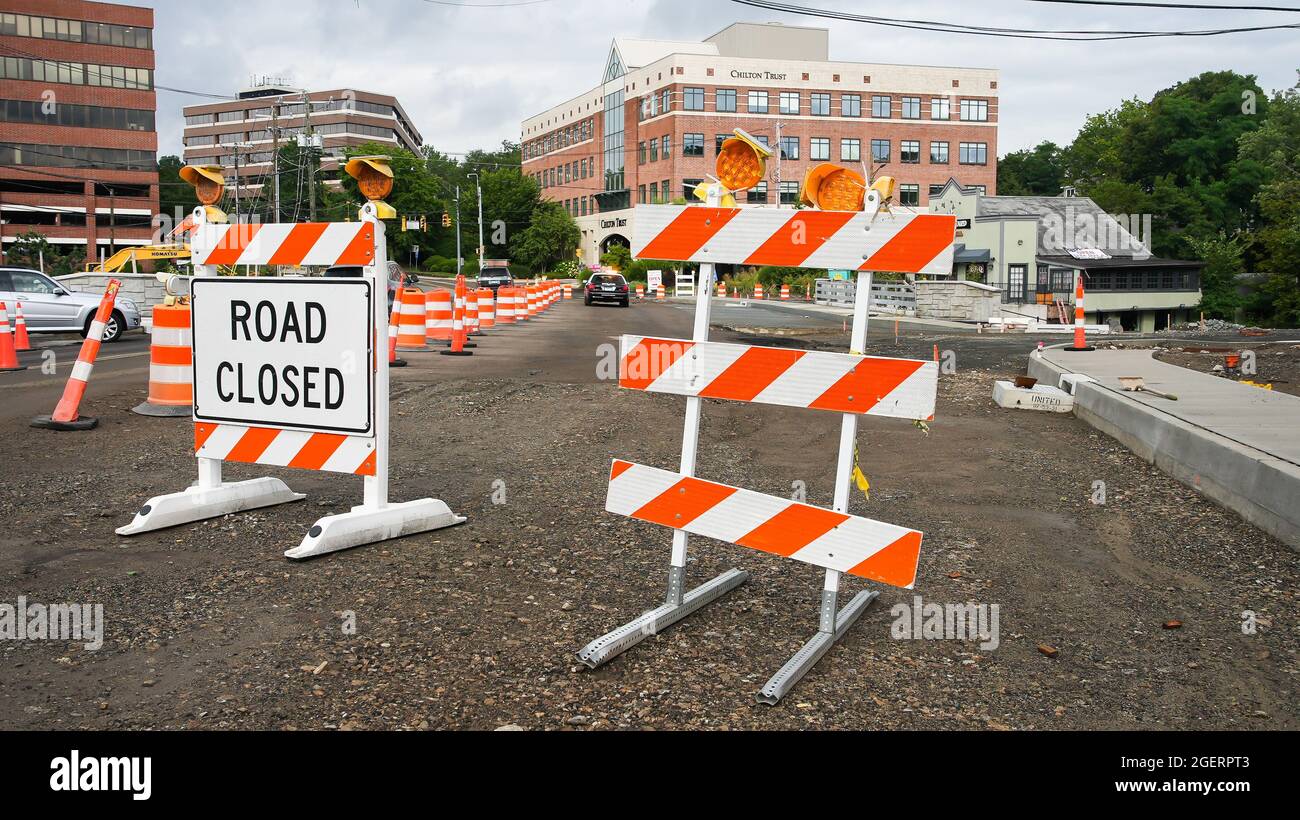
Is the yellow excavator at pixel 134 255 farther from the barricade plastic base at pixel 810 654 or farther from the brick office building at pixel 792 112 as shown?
the brick office building at pixel 792 112

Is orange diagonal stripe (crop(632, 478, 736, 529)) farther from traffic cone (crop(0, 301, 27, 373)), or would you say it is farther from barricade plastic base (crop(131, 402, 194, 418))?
traffic cone (crop(0, 301, 27, 373))

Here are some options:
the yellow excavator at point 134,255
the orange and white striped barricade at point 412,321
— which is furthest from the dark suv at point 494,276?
the orange and white striped barricade at point 412,321

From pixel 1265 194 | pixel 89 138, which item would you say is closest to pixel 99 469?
pixel 1265 194

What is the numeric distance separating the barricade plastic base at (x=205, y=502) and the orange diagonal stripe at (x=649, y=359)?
3.16m

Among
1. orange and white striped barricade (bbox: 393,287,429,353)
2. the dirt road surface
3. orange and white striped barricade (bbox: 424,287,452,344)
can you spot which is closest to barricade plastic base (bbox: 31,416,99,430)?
the dirt road surface

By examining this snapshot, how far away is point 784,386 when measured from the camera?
4.69 meters

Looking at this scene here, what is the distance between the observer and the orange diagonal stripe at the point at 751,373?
4.69 metres

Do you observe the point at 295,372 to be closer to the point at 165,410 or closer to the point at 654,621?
the point at 654,621

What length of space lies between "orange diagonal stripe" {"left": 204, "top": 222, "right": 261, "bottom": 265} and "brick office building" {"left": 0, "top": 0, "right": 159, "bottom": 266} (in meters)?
90.7

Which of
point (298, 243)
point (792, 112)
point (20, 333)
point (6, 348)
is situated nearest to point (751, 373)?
point (298, 243)

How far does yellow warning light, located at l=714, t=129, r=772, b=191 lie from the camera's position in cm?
486

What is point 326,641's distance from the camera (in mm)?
4535
